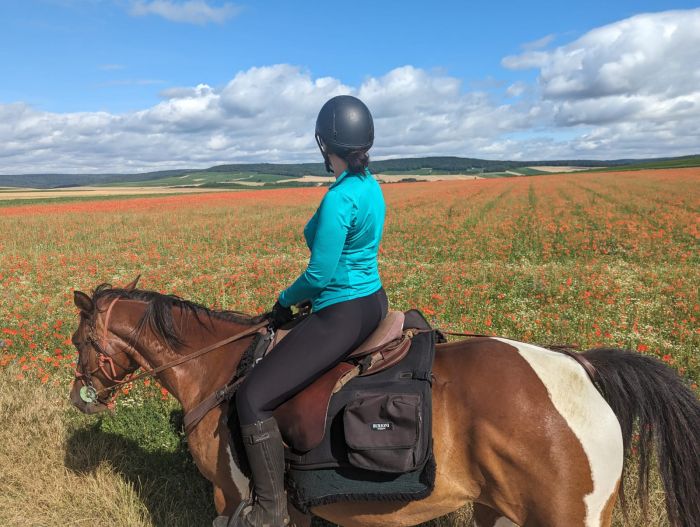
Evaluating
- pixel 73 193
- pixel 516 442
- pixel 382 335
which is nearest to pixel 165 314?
pixel 382 335

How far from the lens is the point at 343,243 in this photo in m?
2.84

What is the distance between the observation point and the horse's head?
Answer: 389 centimetres

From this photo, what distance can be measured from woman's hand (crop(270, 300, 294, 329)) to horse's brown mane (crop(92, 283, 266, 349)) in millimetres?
313

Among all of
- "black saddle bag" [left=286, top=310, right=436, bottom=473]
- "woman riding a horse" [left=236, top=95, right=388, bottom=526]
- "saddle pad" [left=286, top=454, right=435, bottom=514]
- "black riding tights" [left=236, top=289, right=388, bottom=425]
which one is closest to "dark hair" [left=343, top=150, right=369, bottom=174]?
"woman riding a horse" [left=236, top=95, right=388, bottom=526]

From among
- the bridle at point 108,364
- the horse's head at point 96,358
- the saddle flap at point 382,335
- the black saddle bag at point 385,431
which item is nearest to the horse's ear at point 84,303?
the horse's head at point 96,358

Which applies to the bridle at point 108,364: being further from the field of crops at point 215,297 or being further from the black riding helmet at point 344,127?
the black riding helmet at point 344,127

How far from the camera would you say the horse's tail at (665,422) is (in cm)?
288

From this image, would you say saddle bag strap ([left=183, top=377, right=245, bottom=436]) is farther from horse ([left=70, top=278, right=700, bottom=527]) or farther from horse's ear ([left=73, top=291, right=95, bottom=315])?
horse's ear ([left=73, top=291, right=95, bottom=315])

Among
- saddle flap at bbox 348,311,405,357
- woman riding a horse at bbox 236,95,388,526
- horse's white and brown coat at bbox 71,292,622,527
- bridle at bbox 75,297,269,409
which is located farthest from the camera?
bridle at bbox 75,297,269,409

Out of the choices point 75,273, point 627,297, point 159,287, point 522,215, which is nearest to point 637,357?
point 627,297

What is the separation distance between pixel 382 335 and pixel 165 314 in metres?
1.90

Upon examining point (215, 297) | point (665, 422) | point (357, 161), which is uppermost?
point (357, 161)

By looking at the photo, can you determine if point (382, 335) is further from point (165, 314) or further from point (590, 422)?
point (165, 314)

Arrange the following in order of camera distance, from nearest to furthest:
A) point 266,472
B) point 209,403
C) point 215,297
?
1. point 266,472
2. point 209,403
3. point 215,297
